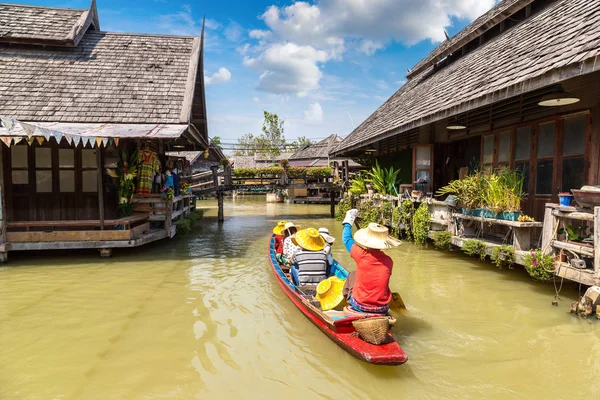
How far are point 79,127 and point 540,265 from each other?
409 inches

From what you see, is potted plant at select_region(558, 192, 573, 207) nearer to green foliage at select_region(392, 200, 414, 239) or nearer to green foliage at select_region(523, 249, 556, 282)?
green foliage at select_region(523, 249, 556, 282)

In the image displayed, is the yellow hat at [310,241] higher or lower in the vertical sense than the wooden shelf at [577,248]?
lower

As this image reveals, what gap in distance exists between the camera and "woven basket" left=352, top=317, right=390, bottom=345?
402cm

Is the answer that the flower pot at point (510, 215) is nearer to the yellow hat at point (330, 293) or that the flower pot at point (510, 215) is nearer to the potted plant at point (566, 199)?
the potted plant at point (566, 199)

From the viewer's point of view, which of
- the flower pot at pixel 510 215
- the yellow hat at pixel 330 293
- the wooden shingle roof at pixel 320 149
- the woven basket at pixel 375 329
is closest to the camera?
the woven basket at pixel 375 329

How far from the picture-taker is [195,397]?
3697 millimetres

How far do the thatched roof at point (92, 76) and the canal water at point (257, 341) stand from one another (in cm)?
421

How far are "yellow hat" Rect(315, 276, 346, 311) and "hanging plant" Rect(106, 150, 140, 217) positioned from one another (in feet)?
23.0

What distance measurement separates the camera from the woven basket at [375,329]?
4.02 meters

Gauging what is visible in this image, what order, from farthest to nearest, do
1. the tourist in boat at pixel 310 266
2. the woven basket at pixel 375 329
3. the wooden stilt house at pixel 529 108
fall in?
the tourist in boat at pixel 310 266
the wooden stilt house at pixel 529 108
the woven basket at pixel 375 329

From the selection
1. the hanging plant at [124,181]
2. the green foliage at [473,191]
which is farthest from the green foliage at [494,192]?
the hanging plant at [124,181]

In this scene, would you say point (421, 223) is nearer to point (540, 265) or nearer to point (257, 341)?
point (540, 265)

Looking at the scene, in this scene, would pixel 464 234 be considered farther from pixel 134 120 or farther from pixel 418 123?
pixel 134 120

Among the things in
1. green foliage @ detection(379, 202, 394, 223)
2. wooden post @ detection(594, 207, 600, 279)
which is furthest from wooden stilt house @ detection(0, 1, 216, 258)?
wooden post @ detection(594, 207, 600, 279)
